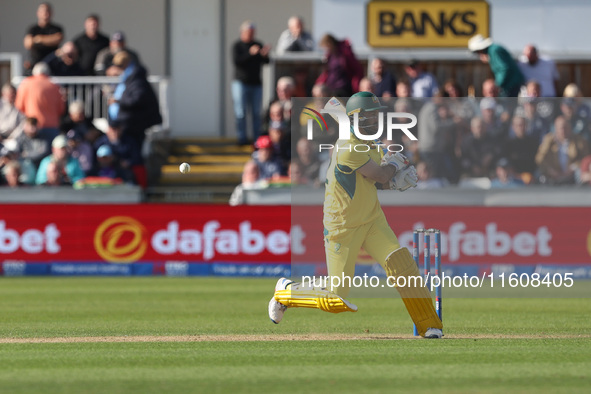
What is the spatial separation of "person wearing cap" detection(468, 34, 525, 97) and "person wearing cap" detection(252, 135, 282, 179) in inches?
144

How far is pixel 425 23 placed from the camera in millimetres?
23109

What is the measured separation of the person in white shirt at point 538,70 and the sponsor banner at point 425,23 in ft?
8.30

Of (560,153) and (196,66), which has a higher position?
(196,66)

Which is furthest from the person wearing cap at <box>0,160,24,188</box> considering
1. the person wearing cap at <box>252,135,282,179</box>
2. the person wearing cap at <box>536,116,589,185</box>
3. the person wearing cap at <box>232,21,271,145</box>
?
the person wearing cap at <box>536,116,589,185</box>

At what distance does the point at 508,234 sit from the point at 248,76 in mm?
6268

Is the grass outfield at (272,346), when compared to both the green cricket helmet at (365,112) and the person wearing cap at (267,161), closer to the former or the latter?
the green cricket helmet at (365,112)

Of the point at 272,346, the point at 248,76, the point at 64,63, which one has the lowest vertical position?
the point at 272,346

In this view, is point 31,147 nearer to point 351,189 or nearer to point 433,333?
point 351,189

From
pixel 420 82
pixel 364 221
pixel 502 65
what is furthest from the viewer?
pixel 420 82

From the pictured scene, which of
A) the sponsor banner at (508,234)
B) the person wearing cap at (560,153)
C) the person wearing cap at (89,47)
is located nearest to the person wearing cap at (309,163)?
the sponsor banner at (508,234)

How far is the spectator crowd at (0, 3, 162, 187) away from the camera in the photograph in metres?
20.5

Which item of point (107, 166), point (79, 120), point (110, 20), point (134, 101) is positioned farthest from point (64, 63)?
point (110, 20)

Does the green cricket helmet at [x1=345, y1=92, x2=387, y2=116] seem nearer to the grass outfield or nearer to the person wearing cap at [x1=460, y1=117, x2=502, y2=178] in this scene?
the grass outfield

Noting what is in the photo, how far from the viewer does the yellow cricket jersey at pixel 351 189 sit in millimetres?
10195
